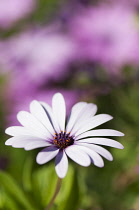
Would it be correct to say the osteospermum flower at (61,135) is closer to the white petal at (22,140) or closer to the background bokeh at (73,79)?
the white petal at (22,140)

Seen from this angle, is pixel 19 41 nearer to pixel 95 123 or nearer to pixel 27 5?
pixel 27 5

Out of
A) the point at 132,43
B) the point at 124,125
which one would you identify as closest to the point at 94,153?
the point at 124,125

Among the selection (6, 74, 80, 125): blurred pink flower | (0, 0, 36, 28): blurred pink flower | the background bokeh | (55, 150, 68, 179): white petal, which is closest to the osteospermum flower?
(55, 150, 68, 179): white petal

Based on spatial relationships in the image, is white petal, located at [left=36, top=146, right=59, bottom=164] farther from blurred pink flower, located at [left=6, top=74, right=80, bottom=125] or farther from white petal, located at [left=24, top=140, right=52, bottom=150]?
blurred pink flower, located at [left=6, top=74, right=80, bottom=125]

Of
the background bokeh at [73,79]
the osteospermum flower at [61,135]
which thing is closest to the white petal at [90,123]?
the osteospermum flower at [61,135]

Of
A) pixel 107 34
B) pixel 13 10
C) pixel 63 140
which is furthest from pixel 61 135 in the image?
pixel 13 10
